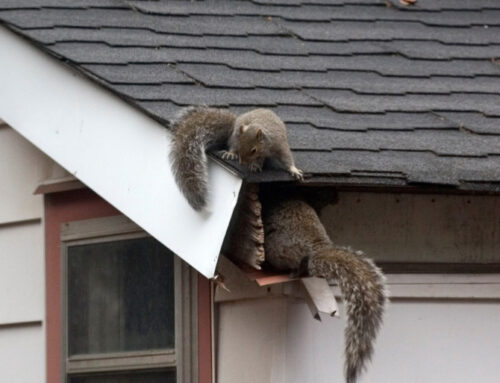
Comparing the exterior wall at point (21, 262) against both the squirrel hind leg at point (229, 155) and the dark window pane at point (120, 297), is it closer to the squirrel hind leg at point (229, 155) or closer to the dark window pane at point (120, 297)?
the dark window pane at point (120, 297)

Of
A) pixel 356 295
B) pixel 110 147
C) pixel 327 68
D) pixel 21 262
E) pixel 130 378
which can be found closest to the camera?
pixel 356 295

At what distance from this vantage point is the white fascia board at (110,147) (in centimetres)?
427

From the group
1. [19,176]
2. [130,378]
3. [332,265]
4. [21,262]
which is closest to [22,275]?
[21,262]

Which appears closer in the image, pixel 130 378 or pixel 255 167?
pixel 255 167

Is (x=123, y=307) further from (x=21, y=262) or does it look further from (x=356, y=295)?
(x=356, y=295)

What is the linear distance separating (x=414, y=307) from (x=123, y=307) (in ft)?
3.42

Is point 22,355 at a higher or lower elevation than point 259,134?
lower

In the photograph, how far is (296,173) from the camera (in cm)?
426

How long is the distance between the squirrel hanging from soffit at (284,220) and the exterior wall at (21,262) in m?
1.00

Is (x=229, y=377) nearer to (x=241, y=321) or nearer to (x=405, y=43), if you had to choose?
(x=241, y=321)

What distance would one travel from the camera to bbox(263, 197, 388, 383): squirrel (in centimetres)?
420

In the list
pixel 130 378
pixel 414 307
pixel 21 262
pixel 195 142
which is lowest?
pixel 130 378

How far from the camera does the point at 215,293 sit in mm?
4723

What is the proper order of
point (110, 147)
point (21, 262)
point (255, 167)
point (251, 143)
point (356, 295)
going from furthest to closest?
point (21, 262), point (110, 147), point (251, 143), point (255, 167), point (356, 295)
